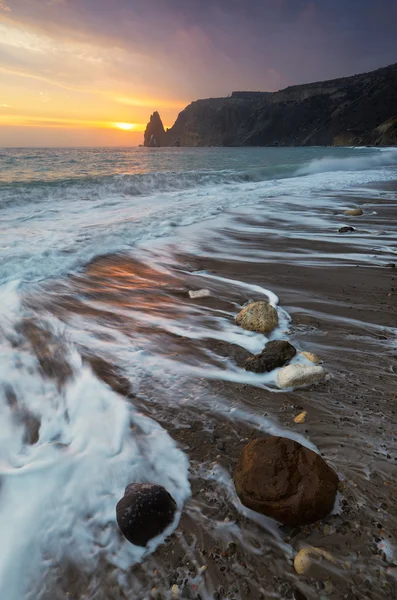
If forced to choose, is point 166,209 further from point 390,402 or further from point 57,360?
point 390,402

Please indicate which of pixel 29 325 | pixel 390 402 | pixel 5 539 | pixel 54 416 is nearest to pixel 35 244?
pixel 29 325

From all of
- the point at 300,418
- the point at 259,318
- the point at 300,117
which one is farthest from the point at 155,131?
the point at 300,418

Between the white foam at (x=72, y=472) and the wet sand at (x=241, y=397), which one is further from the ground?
the wet sand at (x=241, y=397)

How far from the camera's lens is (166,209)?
1016 cm

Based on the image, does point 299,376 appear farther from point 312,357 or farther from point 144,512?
point 144,512

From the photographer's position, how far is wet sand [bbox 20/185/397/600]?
4.50 feet

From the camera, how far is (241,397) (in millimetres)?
2395

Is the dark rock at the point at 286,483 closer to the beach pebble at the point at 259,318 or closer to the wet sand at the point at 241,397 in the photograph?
the wet sand at the point at 241,397

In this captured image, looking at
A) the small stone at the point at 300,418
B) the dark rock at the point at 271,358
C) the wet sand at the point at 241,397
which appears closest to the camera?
the wet sand at the point at 241,397

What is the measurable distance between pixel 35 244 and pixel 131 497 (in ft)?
19.3

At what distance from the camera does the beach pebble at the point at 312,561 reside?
1.34 metres

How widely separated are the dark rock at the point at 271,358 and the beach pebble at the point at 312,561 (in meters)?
1.32

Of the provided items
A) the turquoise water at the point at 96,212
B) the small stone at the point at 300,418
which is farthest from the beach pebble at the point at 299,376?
the turquoise water at the point at 96,212

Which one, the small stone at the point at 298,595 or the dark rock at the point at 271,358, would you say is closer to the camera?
the small stone at the point at 298,595
